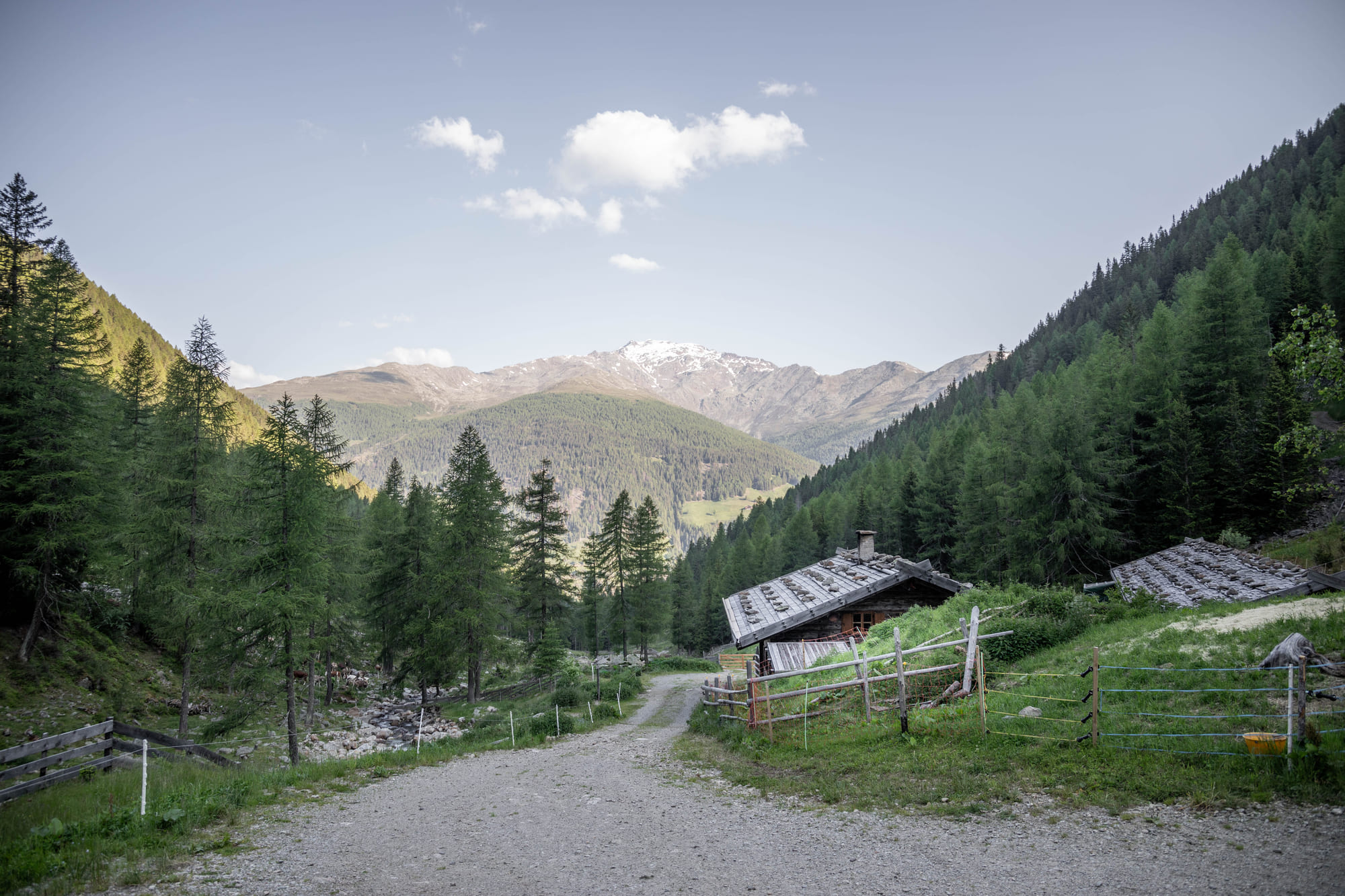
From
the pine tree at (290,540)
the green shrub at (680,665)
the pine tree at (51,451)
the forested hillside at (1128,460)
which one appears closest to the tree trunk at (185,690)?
the pine tree at (290,540)

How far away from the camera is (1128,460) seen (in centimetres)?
3641

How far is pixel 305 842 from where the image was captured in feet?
34.4

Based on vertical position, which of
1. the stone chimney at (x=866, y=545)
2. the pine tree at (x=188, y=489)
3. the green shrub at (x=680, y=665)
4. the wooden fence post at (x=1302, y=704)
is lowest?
the green shrub at (x=680, y=665)

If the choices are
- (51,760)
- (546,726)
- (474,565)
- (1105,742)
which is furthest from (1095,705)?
(474,565)

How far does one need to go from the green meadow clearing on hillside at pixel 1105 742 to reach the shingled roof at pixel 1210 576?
8.30 feet

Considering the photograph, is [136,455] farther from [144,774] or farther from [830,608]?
[830,608]

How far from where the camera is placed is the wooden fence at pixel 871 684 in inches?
535

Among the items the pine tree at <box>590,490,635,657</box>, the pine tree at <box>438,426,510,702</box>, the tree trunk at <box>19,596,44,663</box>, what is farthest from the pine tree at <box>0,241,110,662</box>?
the pine tree at <box>590,490,635,657</box>

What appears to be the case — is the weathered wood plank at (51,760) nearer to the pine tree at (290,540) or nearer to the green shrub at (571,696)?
the pine tree at (290,540)

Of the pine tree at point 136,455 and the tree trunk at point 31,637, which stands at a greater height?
the pine tree at point 136,455

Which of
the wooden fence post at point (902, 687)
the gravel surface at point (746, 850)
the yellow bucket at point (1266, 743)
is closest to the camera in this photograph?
the gravel surface at point (746, 850)

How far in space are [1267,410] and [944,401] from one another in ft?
322

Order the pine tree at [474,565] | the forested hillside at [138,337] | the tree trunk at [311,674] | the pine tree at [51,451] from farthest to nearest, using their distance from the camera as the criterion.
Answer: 1. the forested hillside at [138,337]
2. the pine tree at [474,565]
3. the pine tree at [51,451]
4. the tree trunk at [311,674]

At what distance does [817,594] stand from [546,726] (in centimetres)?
1256
